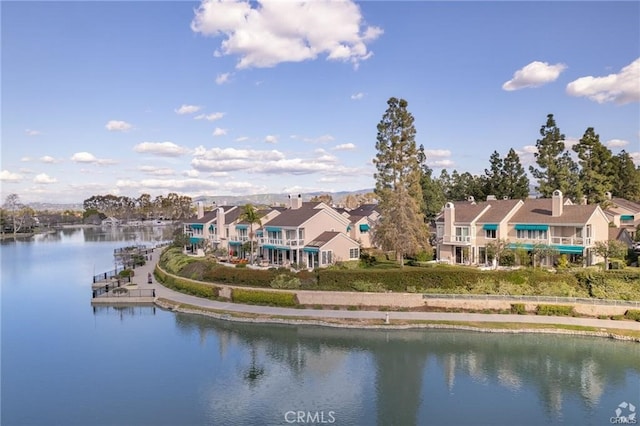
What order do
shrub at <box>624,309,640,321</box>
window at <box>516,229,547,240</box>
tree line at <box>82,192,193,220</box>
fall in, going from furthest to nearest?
1. tree line at <box>82,192,193,220</box>
2. window at <box>516,229,547,240</box>
3. shrub at <box>624,309,640,321</box>

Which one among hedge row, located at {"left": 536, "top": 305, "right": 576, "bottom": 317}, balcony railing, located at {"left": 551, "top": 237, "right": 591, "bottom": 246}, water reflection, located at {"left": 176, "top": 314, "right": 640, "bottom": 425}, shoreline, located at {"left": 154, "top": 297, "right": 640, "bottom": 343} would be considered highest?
balcony railing, located at {"left": 551, "top": 237, "right": 591, "bottom": 246}

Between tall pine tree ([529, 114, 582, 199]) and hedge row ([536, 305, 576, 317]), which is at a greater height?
tall pine tree ([529, 114, 582, 199])

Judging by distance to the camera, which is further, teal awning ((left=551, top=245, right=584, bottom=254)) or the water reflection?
teal awning ((left=551, top=245, right=584, bottom=254))

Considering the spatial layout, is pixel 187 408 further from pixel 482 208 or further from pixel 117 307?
pixel 482 208

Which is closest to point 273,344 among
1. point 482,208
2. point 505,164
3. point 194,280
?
point 194,280

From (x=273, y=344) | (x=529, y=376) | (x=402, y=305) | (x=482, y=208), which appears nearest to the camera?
(x=529, y=376)

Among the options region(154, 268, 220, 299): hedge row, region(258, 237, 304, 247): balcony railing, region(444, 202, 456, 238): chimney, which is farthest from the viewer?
region(444, 202, 456, 238): chimney

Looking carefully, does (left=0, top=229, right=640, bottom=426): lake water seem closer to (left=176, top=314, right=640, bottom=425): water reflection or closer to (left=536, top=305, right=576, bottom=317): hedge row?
(left=176, top=314, right=640, bottom=425): water reflection

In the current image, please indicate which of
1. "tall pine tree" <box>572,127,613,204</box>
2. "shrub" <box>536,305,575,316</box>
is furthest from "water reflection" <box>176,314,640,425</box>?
"tall pine tree" <box>572,127,613,204</box>

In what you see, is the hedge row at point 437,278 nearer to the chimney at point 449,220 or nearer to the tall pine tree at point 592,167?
the chimney at point 449,220
